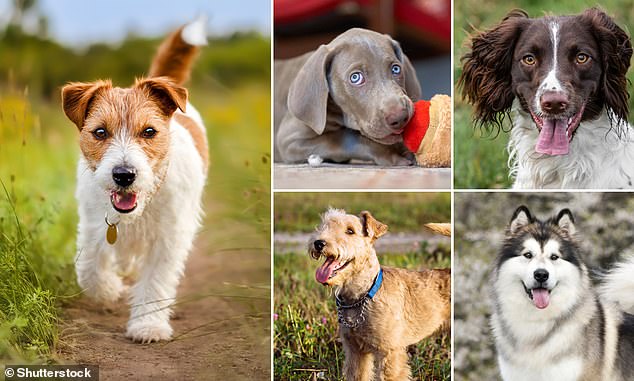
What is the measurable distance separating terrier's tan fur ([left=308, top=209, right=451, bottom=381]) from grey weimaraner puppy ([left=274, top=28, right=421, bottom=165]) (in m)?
0.38

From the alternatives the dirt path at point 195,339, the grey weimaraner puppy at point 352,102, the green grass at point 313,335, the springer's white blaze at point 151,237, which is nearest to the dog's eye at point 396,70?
the grey weimaraner puppy at point 352,102

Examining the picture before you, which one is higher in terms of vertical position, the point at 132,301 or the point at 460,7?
the point at 460,7

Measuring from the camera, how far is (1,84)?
27.8 feet

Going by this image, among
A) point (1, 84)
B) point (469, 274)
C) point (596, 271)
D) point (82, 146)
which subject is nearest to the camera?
point (82, 146)

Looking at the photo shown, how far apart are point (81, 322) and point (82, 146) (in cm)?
108

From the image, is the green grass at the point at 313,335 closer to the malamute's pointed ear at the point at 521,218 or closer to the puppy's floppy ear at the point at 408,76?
the malamute's pointed ear at the point at 521,218

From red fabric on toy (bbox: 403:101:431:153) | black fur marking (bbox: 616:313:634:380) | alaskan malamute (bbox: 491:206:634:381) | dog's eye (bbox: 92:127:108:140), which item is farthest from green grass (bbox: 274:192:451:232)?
black fur marking (bbox: 616:313:634:380)

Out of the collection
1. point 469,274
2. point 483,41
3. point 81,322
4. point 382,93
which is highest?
point 483,41

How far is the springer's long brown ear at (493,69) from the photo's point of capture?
145 inches

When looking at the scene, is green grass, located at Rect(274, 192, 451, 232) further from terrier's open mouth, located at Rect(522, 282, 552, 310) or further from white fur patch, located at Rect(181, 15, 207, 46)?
white fur patch, located at Rect(181, 15, 207, 46)

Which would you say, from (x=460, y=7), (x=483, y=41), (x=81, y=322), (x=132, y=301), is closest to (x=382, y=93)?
(x=483, y=41)

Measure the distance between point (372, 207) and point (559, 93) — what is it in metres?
1.18

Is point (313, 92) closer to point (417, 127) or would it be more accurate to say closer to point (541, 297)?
point (417, 127)

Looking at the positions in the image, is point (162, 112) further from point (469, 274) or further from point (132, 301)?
point (469, 274)
